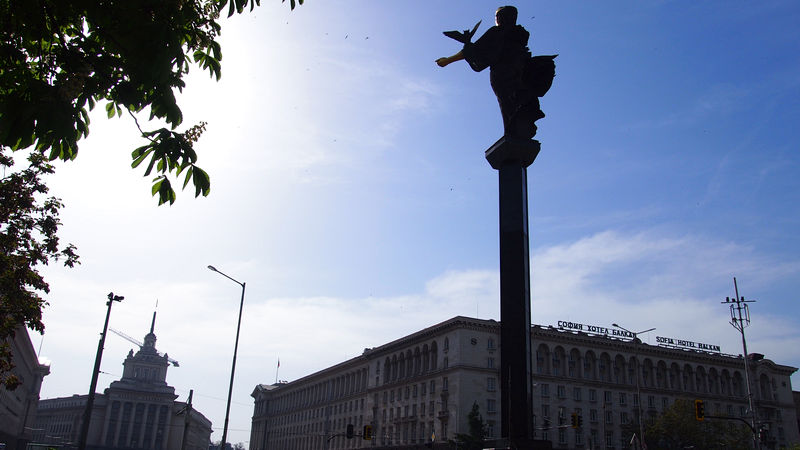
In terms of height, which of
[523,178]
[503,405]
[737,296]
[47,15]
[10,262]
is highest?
[737,296]

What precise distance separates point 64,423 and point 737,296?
671 feet

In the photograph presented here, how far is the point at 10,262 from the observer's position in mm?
21250

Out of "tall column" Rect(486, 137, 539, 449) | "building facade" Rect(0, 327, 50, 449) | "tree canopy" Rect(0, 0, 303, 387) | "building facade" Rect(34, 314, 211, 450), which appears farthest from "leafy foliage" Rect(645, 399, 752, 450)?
"building facade" Rect(34, 314, 211, 450)

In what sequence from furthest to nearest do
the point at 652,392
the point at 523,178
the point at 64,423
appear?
the point at 64,423, the point at 652,392, the point at 523,178

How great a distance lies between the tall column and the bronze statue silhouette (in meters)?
1.04

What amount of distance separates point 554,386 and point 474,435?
1917 centimetres

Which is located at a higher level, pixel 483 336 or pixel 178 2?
pixel 483 336

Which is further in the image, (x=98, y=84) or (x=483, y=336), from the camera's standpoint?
(x=483, y=336)

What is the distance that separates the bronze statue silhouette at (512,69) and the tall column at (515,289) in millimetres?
1042

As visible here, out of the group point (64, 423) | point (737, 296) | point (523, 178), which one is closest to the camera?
point (523, 178)

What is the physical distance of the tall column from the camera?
2139 cm

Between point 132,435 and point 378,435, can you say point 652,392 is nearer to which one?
point 378,435

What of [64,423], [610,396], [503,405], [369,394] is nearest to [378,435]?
[369,394]

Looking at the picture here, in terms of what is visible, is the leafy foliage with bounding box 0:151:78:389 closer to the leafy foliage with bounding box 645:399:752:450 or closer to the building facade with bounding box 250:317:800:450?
the building facade with bounding box 250:317:800:450
